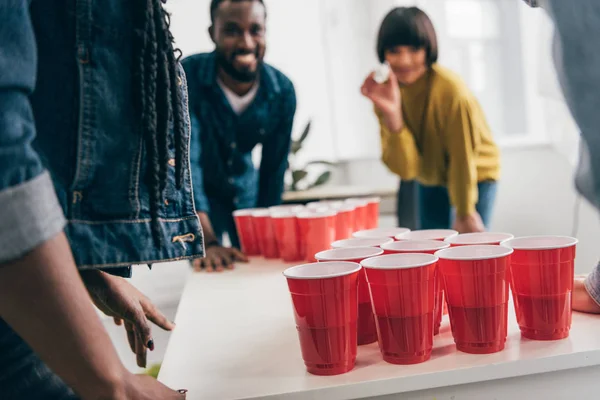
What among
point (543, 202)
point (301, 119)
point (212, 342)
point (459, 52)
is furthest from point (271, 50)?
point (212, 342)

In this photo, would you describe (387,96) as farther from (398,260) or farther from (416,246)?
(398,260)

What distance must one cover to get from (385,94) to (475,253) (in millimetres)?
1181

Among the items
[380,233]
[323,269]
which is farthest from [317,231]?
[323,269]

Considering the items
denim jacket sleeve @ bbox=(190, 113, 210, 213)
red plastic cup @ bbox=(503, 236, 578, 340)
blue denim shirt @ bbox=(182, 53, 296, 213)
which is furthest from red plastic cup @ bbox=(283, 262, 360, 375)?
blue denim shirt @ bbox=(182, 53, 296, 213)

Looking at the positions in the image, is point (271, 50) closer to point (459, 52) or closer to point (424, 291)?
A: point (459, 52)

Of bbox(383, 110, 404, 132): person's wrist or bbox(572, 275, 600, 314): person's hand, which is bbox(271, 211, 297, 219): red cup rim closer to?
bbox(383, 110, 404, 132): person's wrist

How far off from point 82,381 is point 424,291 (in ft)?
1.31

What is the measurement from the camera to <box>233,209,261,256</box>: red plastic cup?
5.46ft

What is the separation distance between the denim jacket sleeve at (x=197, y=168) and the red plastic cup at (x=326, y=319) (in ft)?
3.65

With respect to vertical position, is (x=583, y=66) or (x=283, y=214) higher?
(x=583, y=66)

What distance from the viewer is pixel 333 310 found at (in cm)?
71

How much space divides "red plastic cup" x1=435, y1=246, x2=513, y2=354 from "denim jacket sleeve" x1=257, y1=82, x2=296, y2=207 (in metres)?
1.42

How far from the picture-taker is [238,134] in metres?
2.11

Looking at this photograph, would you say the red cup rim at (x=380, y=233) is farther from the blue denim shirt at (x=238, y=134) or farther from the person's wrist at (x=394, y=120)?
the blue denim shirt at (x=238, y=134)
